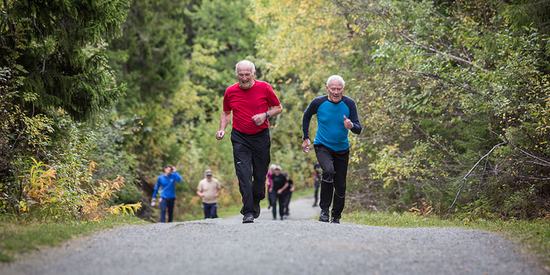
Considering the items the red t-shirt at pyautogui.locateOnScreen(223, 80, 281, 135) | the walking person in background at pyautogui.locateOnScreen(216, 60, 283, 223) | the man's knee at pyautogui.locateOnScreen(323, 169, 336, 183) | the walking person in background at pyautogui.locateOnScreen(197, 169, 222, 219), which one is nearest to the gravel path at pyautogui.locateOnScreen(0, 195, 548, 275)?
the walking person in background at pyautogui.locateOnScreen(216, 60, 283, 223)

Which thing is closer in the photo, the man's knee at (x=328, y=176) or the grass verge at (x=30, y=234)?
the grass verge at (x=30, y=234)

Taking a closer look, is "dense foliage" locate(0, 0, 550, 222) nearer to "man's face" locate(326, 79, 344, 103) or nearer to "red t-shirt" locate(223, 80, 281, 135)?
"red t-shirt" locate(223, 80, 281, 135)

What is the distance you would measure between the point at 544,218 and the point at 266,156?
14.7ft

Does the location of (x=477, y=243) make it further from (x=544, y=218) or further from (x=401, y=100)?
(x=401, y=100)

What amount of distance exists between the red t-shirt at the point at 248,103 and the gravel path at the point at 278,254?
1.84 metres

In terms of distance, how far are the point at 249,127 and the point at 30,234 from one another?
3376 millimetres

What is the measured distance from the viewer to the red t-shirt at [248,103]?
25.7ft

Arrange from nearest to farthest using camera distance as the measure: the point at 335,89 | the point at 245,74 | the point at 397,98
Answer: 1. the point at 245,74
2. the point at 335,89
3. the point at 397,98

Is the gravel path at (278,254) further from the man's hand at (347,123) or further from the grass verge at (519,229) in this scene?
the man's hand at (347,123)

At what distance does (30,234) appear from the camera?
18.6ft

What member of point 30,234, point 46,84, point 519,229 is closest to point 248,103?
point 46,84

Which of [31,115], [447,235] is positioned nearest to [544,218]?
[447,235]

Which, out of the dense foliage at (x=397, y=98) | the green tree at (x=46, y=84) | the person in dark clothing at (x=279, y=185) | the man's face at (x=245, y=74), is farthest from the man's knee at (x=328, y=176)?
the person in dark clothing at (x=279, y=185)

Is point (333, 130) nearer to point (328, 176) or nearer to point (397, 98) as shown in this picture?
point (328, 176)
